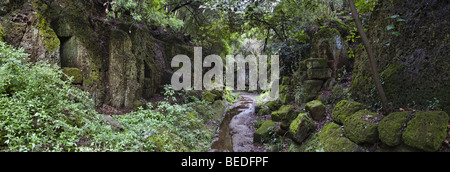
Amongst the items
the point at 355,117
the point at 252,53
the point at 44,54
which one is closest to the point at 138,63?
the point at 44,54

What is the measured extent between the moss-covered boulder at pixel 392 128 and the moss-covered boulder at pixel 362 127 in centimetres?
16

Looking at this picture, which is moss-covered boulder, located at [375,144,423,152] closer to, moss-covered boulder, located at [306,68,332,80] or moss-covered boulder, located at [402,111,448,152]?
moss-covered boulder, located at [402,111,448,152]

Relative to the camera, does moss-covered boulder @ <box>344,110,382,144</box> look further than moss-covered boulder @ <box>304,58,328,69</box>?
No

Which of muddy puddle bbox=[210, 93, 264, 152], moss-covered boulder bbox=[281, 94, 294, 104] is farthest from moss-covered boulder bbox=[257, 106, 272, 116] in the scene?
moss-covered boulder bbox=[281, 94, 294, 104]

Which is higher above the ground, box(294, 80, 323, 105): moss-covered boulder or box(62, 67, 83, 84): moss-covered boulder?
box(62, 67, 83, 84): moss-covered boulder

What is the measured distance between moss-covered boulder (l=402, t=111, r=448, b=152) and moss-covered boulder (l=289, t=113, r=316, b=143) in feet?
7.76

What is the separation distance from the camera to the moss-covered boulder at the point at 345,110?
5039 millimetres

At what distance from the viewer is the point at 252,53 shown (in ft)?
82.9

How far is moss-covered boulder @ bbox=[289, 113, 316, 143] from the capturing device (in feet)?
18.5

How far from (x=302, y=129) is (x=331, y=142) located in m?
1.05

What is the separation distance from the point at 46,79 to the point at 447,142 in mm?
7455

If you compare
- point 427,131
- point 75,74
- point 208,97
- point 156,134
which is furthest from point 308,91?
point 75,74
